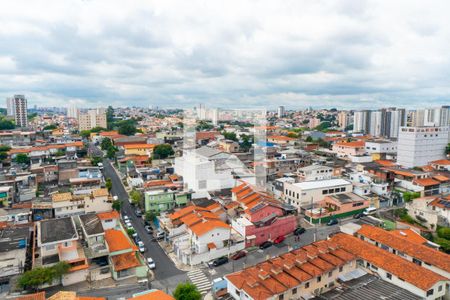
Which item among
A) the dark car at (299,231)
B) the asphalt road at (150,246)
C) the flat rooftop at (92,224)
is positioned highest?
the flat rooftop at (92,224)

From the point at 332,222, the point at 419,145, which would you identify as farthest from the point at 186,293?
the point at 419,145

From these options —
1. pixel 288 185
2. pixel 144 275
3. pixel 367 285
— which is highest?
pixel 288 185

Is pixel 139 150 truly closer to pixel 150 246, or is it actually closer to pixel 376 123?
pixel 150 246

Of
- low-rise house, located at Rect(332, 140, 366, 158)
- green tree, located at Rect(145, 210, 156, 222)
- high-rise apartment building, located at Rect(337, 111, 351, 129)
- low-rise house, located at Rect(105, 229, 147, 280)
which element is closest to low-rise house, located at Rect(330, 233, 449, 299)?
low-rise house, located at Rect(105, 229, 147, 280)

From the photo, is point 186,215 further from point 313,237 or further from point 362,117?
point 362,117

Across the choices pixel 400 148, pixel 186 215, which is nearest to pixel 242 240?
pixel 186 215

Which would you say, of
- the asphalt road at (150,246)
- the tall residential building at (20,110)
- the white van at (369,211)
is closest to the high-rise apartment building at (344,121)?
the white van at (369,211)

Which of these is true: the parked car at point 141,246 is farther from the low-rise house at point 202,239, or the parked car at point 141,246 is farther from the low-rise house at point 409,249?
the low-rise house at point 409,249
